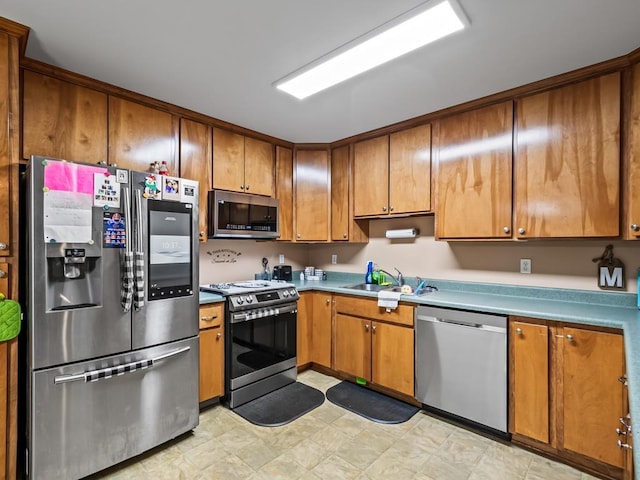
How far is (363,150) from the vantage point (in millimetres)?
3355

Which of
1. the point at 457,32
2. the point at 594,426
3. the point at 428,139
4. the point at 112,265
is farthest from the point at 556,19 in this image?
the point at 112,265

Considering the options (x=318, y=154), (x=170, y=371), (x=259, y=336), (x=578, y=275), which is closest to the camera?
(x=170, y=371)

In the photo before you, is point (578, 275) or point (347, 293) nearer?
point (578, 275)

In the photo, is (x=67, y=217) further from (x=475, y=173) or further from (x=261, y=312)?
(x=475, y=173)

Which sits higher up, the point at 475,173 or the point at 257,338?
the point at 475,173

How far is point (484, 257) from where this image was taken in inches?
111

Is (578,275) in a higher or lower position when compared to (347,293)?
higher

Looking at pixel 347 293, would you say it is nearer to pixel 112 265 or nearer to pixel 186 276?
pixel 186 276

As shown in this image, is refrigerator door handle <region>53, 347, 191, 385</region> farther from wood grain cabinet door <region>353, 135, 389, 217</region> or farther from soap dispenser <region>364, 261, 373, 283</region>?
wood grain cabinet door <region>353, 135, 389, 217</region>

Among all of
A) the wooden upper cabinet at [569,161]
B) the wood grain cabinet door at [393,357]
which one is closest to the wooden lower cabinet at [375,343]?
the wood grain cabinet door at [393,357]

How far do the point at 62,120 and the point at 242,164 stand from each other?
4.52 ft

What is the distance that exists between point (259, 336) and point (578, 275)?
246 cm

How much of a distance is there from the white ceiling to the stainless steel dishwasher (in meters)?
1.60

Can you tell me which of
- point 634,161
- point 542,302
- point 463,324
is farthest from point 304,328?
point 634,161
